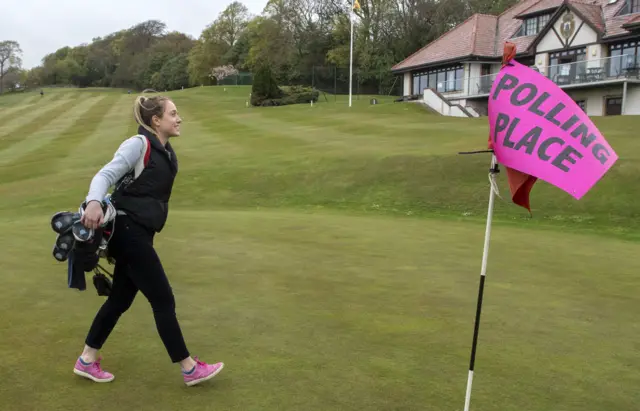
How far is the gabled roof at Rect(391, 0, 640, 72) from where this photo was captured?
4106 centimetres

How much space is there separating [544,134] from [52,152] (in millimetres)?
27710

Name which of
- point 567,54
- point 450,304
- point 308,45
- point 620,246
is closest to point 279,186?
point 620,246

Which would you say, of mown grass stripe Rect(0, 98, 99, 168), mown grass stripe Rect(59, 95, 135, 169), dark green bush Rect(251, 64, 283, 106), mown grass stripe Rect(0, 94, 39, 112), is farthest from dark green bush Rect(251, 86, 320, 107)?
mown grass stripe Rect(0, 94, 39, 112)

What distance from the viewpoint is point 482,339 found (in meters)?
5.34

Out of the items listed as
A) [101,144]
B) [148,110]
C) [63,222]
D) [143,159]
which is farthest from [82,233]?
[101,144]

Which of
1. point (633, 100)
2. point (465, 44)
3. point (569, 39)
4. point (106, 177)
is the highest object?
point (465, 44)

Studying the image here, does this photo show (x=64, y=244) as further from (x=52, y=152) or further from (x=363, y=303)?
(x=52, y=152)

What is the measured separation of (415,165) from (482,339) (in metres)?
13.5

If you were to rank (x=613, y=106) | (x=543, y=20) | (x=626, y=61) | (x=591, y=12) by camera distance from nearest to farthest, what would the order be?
(x=626, y=61) → (x=613, y=106) → (x=591, y=12) → (x=543, y=20)

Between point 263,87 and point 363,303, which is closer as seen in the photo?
point 363,303

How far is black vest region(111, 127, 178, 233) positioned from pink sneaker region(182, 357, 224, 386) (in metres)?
1.09

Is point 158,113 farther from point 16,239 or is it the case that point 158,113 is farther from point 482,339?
point 16,239

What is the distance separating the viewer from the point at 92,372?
4297mm

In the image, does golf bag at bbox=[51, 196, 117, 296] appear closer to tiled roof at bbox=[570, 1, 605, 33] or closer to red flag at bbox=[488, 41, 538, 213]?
red flag at bbox=[488, 41, 538, 213]
